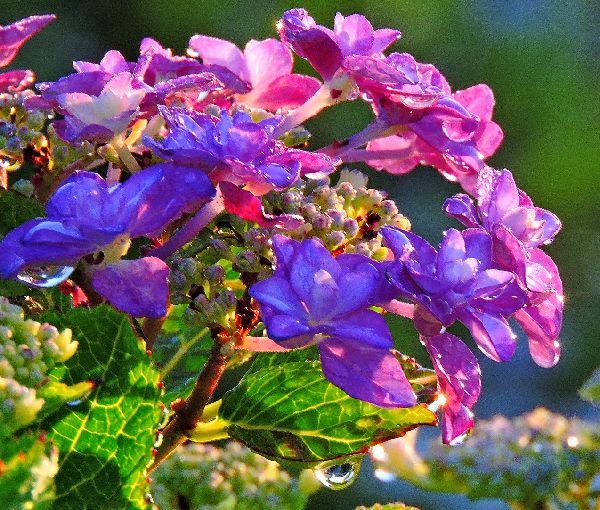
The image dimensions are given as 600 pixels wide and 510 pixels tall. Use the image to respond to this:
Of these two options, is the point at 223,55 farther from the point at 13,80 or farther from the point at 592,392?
A: the point at 592,392

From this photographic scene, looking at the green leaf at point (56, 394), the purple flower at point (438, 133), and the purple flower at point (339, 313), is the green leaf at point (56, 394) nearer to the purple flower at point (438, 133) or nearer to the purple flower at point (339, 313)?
the purple flower at point (339, 313)

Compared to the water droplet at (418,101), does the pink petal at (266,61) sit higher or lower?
lower

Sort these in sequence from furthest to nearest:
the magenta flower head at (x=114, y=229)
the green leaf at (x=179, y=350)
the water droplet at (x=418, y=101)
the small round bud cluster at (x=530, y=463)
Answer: the small round bud cluster at (x=530, y=463) < the green leaf at (x=179, y=350) < the water droplet at (x=418, y=101) < the magenta flower head at (x=114, y=229)

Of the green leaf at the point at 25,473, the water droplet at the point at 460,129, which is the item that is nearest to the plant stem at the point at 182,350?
the water droplet at the point at 460,129

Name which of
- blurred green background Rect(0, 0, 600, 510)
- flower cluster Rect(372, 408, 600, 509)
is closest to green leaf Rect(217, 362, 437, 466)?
flower cluster Rect(372, 408, 600, 509)

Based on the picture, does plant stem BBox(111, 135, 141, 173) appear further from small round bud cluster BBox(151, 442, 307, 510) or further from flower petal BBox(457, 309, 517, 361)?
small round bud cluster BBox(151, 442, 307, 510)

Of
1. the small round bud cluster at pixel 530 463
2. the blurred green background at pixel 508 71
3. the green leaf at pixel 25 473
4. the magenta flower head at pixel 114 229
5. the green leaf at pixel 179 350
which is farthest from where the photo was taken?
the blurred green background at pixel 508 71

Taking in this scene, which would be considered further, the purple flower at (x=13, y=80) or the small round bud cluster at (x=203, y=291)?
the purple flower at (x=13, y=80)
